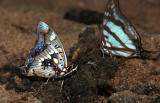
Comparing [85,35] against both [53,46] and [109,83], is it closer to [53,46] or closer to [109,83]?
[53,46]

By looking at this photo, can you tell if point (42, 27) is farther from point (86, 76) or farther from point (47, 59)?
point (86, 76)

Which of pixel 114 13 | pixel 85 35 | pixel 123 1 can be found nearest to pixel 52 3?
pixel 123 1

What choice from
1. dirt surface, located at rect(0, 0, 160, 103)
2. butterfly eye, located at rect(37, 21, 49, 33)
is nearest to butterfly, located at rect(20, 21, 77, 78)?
butterfly eye, located at rect(37, 21, 49, 33)

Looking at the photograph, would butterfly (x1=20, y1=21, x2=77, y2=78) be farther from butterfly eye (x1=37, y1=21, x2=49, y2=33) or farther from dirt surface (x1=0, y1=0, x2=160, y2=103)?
dirt surface (x1=0, y1=0, x2=160, y2=103)

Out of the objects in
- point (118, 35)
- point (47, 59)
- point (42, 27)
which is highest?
point (42, 27)

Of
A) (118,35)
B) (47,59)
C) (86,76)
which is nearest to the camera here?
(86,76)

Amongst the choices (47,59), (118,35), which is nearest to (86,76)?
(47,59)

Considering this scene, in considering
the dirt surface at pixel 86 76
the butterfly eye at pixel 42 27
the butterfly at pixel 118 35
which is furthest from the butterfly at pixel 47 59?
the butterfly at pixel 118 35
